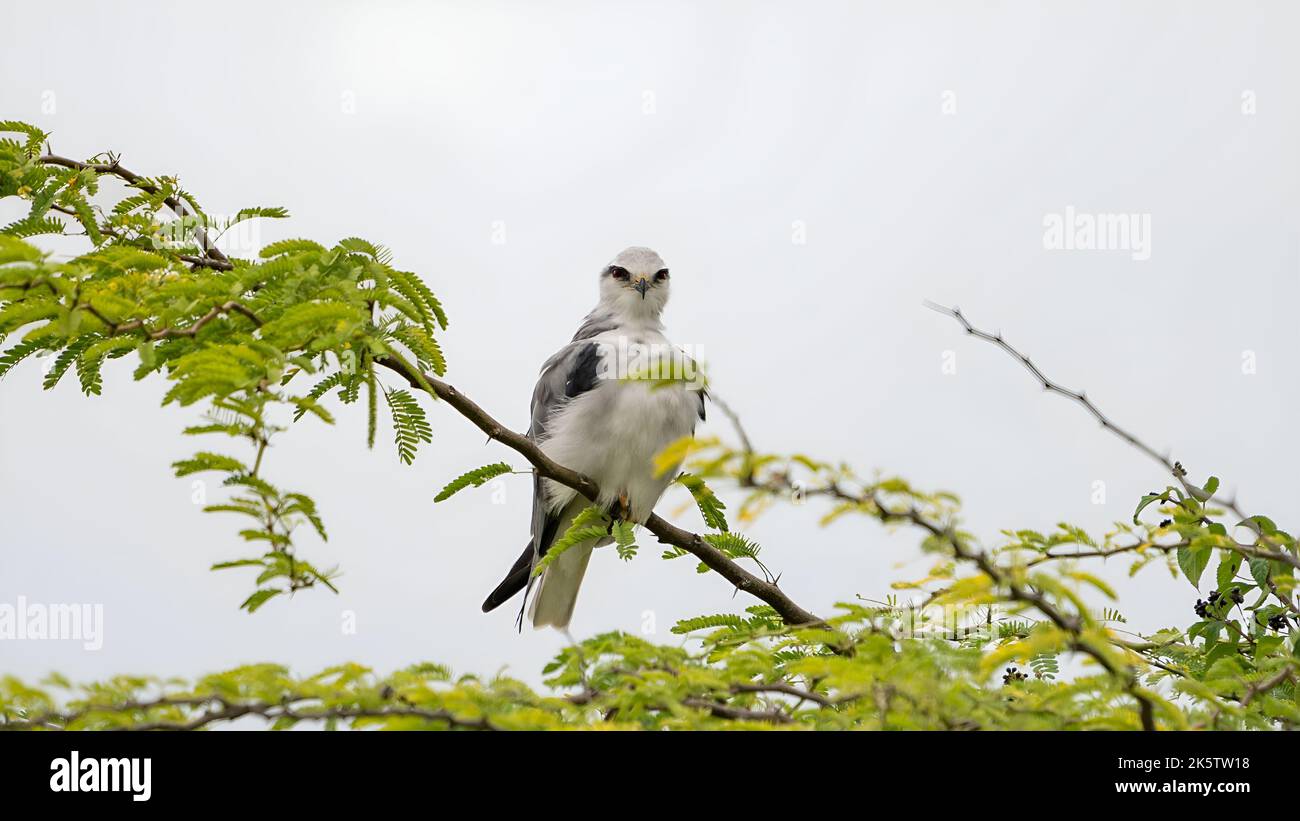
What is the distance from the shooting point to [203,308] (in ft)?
12.2

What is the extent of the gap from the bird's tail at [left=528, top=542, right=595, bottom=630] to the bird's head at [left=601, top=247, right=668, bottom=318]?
1.64 metres

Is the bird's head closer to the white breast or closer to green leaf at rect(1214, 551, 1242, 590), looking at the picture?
the white breast

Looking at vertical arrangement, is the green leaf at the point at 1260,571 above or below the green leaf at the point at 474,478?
below

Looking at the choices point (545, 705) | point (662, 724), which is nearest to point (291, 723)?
point (545, 705)

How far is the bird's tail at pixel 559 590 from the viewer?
7781mm

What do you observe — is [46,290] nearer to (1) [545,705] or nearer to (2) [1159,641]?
(1) [545,705]

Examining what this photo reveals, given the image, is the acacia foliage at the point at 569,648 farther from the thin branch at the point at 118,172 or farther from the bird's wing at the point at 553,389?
the bird's wing at the point at 553,389

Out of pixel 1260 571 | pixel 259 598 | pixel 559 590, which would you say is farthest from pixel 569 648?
pixel 559 590

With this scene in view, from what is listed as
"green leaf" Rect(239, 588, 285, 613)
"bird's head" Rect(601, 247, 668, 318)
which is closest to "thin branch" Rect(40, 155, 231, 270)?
"green leaf" Rect(239, 588, 285, 613)

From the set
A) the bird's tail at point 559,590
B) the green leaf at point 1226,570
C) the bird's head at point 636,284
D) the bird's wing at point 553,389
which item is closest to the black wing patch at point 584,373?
the bird's wing at point 553,389

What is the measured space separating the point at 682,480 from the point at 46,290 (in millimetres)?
2571

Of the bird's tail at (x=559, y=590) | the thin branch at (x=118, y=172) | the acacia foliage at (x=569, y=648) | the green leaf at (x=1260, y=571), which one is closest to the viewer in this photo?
the acacia foliage at (x=569, y=648)

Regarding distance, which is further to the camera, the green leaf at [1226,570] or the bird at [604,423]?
the bird at [604,423]

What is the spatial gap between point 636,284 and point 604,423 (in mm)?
1209
